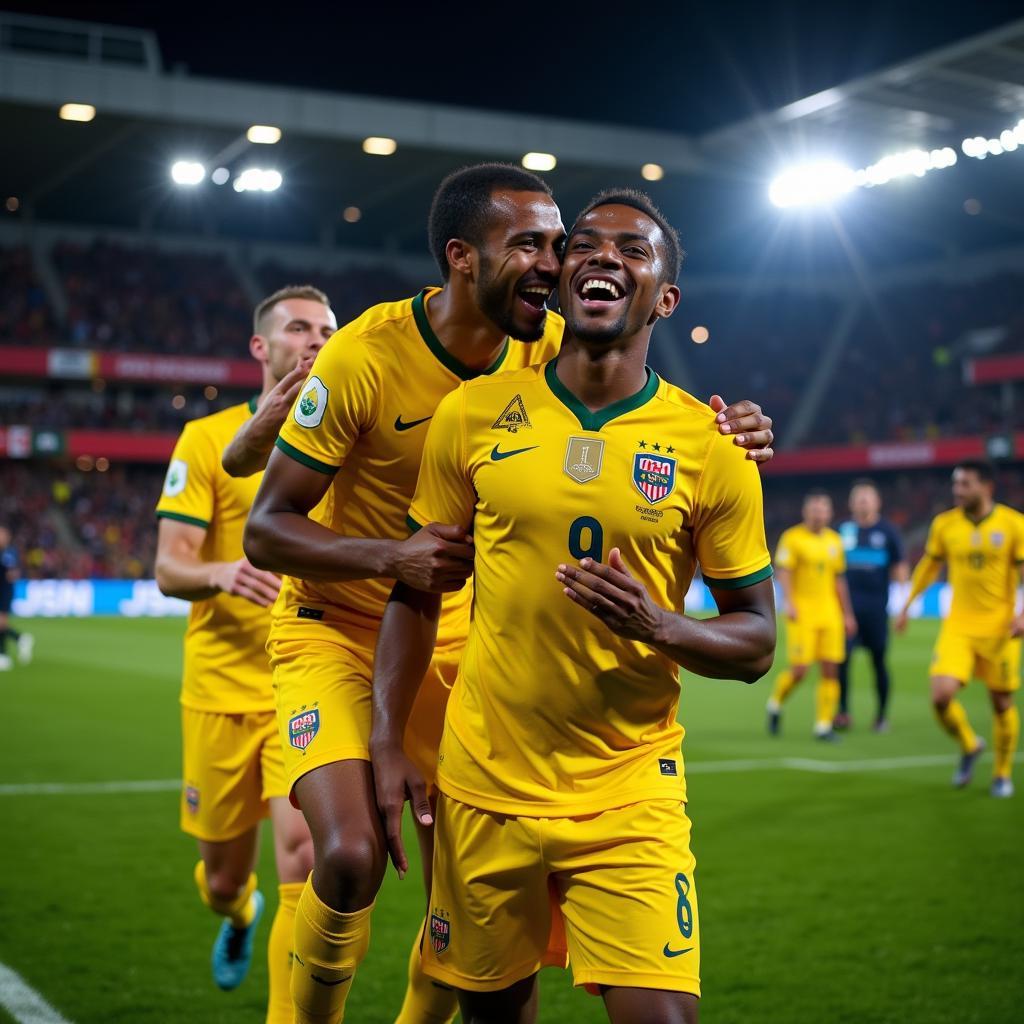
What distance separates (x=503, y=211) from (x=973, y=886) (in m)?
5.03

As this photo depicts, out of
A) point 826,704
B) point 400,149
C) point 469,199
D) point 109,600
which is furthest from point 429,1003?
point 400,149

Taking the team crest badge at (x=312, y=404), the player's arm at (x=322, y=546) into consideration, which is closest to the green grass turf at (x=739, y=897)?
the player's arm at (x=322, y=546)

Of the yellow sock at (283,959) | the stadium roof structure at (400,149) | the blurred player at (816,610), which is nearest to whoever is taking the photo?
the yellow sock at (283,959)

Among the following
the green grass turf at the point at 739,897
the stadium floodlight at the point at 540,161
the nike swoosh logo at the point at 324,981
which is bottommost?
the green grass turf at the point at 739,897

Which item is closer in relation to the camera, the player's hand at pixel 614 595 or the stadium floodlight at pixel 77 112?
the player's hand at pixel 614 595

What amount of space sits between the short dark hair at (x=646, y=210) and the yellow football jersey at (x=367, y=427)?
2.00 ft

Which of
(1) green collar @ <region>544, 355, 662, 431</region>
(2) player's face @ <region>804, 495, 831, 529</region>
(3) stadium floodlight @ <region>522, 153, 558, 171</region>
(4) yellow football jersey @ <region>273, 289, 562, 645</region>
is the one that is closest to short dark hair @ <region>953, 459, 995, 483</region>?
(2) player's face @ <region>804, 495, 831, 529</region>

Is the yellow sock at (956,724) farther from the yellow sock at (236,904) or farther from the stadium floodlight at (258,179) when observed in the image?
the stadium floodlight at (258,179)

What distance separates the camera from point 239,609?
5406 mm

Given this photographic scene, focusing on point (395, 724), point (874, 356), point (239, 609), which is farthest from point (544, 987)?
point (874, 356)

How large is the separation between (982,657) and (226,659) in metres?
6.52

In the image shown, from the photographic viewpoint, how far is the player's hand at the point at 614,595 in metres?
3.05

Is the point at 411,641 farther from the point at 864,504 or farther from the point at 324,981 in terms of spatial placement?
the point at 864,504

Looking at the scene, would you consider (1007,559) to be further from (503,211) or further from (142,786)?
(503,211)
